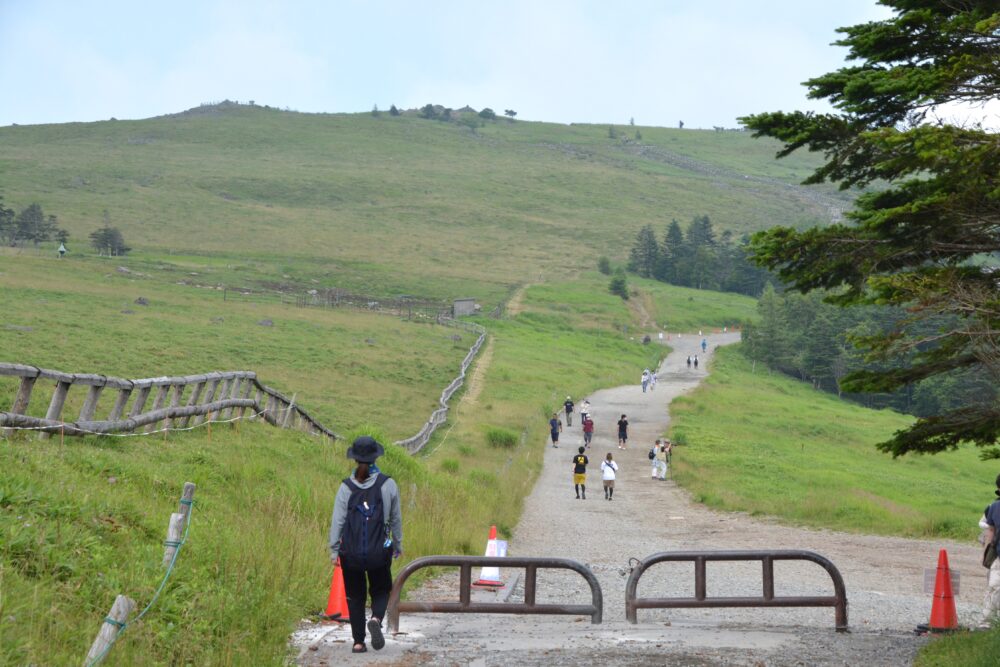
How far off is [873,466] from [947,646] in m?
32.9

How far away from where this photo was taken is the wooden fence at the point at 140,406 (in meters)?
12.3

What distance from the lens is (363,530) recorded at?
8609 millimetres

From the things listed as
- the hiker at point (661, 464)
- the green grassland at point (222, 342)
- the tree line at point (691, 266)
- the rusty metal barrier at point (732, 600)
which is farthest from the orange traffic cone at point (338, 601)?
the tree line at point (691, 266)

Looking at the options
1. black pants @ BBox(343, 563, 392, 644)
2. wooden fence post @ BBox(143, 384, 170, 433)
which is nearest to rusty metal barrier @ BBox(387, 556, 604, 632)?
black pants @ BBox(343, 563, 392, 644)

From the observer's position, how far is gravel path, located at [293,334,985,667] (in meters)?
8.71

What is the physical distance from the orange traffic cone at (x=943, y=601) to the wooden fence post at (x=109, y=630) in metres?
7.77

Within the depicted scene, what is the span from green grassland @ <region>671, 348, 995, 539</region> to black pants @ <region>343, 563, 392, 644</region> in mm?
16737

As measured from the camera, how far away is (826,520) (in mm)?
24500

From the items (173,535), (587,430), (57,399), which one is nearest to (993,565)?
(173,535)

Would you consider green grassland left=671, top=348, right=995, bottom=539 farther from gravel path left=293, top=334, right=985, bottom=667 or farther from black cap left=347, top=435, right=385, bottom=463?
black cap left=347, top=435, right=385, bottom=463

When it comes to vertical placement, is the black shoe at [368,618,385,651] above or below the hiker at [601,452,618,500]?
above

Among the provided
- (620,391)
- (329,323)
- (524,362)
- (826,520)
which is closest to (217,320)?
(329,323)

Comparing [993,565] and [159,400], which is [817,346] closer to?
[159,400]

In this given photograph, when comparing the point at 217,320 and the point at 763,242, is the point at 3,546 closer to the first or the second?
the point at 763,242
